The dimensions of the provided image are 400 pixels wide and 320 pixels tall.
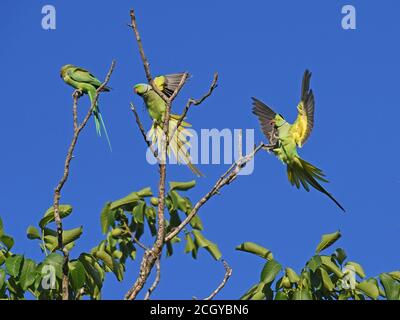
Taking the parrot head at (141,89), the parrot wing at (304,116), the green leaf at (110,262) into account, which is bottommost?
the green leaf at (110,262)

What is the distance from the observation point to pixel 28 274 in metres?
3.75

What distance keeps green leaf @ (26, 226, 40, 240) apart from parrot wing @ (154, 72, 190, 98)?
2375 mm

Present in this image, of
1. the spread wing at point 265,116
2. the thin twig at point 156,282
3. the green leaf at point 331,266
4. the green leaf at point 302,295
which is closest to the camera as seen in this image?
the thin twig at point 156,282

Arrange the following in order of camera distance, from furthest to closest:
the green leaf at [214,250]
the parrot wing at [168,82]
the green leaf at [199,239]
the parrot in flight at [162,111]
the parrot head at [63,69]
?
the parrot head at [63,69]
the parrot wing at [168,82]
the parrot in flight at [162,111]
the green leaf at [199,239]
the green leaf at [214,250]

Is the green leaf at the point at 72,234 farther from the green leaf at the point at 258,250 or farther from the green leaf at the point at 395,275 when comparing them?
the green leaf at the point at 395,275

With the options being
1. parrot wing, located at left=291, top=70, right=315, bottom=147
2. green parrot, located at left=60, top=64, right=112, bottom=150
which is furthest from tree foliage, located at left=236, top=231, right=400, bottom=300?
green parrot, located at left=60, top=64, right=112, bottom=150

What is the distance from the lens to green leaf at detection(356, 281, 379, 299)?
4.05 metres

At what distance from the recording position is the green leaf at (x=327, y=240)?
419 centimetres

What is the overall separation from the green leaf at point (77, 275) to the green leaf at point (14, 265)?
24cm

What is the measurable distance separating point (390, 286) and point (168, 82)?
2759 millimetres

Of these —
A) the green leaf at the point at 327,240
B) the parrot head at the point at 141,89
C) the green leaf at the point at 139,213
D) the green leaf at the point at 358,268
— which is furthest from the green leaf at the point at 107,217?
the parrot head at the point at 141,89

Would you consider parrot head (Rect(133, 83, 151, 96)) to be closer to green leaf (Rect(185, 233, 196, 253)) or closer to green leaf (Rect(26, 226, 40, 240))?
green leaf (Rect(185, 233, 196, 253))
